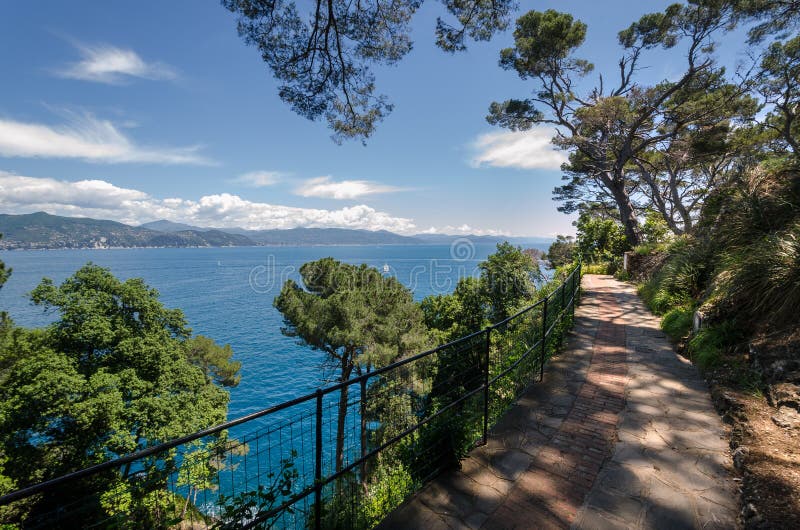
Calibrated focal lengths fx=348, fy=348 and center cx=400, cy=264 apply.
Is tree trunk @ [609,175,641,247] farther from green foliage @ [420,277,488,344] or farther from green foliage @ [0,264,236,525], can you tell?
green foliage @ [0,264,236,525]

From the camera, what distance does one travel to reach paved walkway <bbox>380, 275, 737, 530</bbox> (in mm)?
2834

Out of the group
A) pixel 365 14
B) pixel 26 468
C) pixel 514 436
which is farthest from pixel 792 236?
pixel 26 468

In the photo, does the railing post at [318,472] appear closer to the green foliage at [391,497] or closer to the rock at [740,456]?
→ the green foliage at [391,497]

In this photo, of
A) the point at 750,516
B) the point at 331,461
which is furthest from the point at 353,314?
the point at 750,516

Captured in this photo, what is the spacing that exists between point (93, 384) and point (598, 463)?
43.1 ft

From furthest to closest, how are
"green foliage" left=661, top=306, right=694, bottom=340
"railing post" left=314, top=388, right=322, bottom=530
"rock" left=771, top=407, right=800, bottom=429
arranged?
"green foliage" left=661, top=306, right=694, bottom=340
"rock" left=771, top=407, right=800, bottom=429
"railing post" left=314, top=388, right=322, bottom=530

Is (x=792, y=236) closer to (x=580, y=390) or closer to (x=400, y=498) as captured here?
(x=580, y=390)

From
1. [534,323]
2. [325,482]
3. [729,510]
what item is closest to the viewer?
[325,482]

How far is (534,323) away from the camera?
5.55m

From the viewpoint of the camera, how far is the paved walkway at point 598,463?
112 inches

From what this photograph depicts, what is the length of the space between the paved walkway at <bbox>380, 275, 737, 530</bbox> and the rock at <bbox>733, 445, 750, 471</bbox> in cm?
9

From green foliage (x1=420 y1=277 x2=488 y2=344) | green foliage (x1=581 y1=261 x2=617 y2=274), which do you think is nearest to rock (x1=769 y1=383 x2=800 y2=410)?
green foliage (x1=420 y1=277 x2=488 y2=344)

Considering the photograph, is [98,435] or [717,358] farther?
[98,435]

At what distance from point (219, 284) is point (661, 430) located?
8001 centimetres
